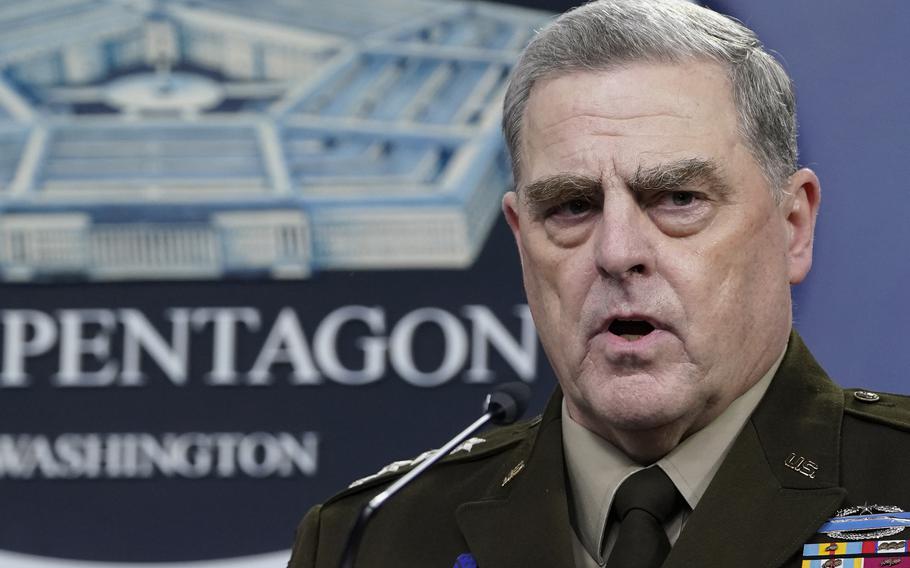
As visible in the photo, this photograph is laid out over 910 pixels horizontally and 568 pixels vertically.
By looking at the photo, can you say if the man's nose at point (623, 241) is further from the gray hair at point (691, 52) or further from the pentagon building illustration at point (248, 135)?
the pentagon building illustration at point (248, 135)

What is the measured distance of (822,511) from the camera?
1.59 metres

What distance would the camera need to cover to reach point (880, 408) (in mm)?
1754

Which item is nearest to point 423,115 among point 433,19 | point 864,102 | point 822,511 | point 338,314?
point 433,19

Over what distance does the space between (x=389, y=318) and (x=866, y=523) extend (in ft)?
5.45

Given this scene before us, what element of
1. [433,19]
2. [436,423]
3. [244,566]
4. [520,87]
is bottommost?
[244,566]

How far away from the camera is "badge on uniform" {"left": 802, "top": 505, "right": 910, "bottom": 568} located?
1.54 metres

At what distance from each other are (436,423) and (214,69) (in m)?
1.01

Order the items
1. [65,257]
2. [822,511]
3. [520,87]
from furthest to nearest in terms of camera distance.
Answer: [65,257] → [520,87] → [822,511]

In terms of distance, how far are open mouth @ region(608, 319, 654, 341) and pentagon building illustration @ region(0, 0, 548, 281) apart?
1465 millimetres

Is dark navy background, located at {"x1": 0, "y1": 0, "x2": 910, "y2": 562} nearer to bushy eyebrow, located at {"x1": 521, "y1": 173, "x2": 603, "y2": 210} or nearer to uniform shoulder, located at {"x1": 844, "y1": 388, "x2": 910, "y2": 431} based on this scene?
uniform shoulder, located at {"x1": 844, "y1": 388, "x2": 910, "y2": 431}

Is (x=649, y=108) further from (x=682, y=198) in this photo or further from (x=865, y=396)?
(x=865, y=396)

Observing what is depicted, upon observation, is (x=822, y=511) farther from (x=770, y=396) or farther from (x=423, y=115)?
(x=423, y=115)

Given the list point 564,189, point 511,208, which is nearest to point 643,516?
point 564,189

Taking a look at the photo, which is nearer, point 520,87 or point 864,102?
point 520,87
